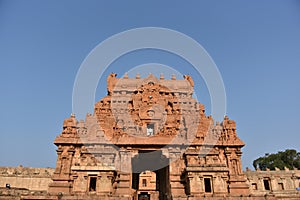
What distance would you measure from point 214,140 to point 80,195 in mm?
14098

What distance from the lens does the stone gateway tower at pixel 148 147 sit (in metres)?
21.2

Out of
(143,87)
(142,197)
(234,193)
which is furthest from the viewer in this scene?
(142,197)

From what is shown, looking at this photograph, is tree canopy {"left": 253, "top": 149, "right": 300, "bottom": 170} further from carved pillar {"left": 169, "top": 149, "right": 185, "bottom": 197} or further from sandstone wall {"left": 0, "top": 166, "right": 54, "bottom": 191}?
sandstone wall {"left": 0, "top": 166, "right": 54, "bottom": 191}

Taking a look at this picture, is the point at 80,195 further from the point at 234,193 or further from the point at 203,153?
the point at 234,193

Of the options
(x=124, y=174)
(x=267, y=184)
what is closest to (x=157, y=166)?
(x=124, y=174)

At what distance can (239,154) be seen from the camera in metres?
23.9

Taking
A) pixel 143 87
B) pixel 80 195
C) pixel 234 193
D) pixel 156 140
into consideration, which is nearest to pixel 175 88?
pixel 143 87

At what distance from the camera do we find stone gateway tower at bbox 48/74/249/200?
→ 21188 mm

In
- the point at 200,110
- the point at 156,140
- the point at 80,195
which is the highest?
the point at 200,110

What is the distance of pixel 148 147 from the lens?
2348 centimetres

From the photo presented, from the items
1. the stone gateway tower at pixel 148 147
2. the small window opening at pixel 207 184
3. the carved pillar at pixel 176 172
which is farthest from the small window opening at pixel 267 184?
the carved pillar at pixel 176 172

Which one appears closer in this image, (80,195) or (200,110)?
(80,195)

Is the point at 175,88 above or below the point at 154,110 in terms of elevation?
above

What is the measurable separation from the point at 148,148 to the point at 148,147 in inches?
3.9
